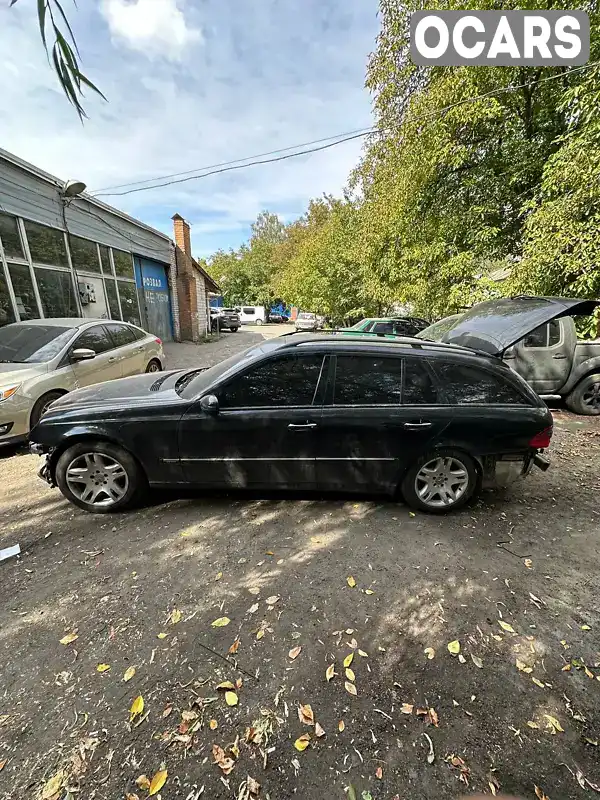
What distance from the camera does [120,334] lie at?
21.5 feet

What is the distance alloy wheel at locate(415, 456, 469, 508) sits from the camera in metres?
3.16

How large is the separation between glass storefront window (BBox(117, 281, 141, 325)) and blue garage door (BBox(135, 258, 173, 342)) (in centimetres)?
45

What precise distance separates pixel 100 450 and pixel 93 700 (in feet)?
5.91

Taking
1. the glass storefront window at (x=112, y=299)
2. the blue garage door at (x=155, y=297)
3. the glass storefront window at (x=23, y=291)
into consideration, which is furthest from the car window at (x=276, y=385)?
the blue garage door at (x=155, y=297)

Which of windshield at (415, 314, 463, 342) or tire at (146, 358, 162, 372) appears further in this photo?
tire at (146, 358, 162, 372)

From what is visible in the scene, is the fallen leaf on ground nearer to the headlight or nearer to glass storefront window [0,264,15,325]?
the headlight

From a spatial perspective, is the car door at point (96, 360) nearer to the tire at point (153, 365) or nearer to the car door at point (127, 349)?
the car door at point (127, 349)

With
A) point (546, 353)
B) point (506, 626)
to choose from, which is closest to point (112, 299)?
point (546, 353)

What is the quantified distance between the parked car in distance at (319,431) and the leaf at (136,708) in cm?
159

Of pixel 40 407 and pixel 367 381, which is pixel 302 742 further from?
pixel 40 407

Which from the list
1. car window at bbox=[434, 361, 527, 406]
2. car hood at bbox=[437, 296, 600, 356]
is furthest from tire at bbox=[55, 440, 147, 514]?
car hood at bbox=[437, 296, 600, 356]

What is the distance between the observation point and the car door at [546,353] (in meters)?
5.81

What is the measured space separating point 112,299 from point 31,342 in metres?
7.61

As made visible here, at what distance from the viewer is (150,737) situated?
160 centimetres
